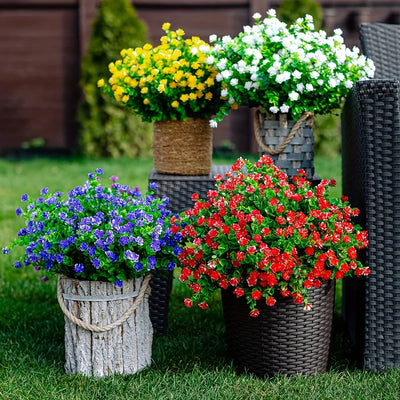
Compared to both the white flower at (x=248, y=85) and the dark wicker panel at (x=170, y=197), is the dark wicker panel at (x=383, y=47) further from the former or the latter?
the dark wicker panel at (x=170, y=197)

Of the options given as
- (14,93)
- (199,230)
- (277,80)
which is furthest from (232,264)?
(14,93)

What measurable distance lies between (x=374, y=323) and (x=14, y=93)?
693 centimetres

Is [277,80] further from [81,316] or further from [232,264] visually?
[81,316]

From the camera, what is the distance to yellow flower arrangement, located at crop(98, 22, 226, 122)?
104 inches

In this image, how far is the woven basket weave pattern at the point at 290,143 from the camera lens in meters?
2.54

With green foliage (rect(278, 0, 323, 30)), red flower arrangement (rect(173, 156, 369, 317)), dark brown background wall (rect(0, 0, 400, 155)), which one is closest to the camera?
red flower arrangement (rect(173, 156, 369, 317))

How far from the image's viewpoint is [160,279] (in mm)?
2734

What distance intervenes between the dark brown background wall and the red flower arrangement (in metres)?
5.98

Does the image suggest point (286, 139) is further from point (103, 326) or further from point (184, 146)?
point (103, 326)

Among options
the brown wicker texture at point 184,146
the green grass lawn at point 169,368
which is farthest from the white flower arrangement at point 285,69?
the green grass lawn at point 169,368

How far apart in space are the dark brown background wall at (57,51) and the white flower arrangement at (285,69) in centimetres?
565

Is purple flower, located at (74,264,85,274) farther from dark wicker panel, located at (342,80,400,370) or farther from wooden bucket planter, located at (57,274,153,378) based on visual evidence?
dark wicker panel, located at (342,80,400,370)

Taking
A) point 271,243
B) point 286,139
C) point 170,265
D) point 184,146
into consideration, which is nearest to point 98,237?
point 170,265

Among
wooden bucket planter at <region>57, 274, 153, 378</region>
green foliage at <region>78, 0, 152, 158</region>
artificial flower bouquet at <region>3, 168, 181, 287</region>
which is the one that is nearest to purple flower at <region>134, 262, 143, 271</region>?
artificial flower bouquet at <region>3, 168, 181, 287</region>
